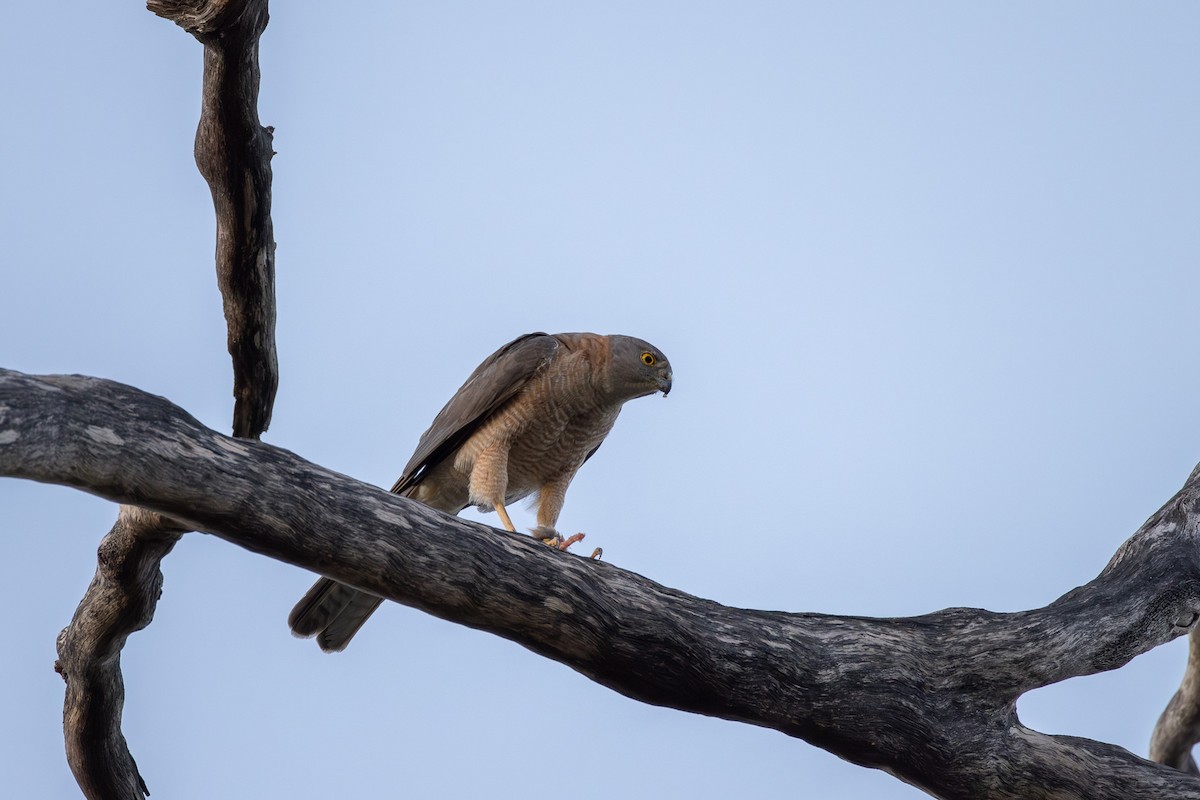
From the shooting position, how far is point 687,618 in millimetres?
4012

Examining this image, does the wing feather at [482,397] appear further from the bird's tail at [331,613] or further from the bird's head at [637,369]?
the bird's tail at [331,613]

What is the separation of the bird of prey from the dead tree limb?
51.6 inches

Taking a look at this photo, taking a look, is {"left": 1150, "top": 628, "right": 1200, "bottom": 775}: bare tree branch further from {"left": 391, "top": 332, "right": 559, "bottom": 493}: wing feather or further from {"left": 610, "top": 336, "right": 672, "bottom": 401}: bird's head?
{"left": 391, "top": 332, "right": 559, "bottom": 493}: wing feather

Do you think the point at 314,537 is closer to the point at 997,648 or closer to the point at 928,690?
the point at 928,690

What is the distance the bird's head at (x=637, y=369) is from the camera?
658 cm

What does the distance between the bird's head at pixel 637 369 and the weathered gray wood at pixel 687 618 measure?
2561 mm

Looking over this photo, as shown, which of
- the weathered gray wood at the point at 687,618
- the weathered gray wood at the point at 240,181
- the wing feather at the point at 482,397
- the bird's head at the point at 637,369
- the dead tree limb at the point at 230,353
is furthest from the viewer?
the bird's head at the point at 637,369

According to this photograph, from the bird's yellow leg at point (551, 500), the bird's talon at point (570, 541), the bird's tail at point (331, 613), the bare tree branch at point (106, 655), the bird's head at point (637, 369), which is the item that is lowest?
the bare tree branch at point (106, 655)

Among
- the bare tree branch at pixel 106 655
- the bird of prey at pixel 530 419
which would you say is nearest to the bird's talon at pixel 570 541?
the bird of prey at pixel 530 419

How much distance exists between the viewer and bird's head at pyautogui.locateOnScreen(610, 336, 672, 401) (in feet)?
21.6

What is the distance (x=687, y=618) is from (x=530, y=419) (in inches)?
103

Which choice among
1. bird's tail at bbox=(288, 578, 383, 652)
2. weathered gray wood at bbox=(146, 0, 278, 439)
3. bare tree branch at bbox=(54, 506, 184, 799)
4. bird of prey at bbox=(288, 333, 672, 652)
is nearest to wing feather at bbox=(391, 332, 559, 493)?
bird of prey at bbox=(288, 333, 672, 652)

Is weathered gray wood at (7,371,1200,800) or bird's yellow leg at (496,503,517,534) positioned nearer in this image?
weathered gray wood at (7,371,1200,800)

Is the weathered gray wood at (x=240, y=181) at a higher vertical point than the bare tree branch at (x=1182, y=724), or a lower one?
higher
